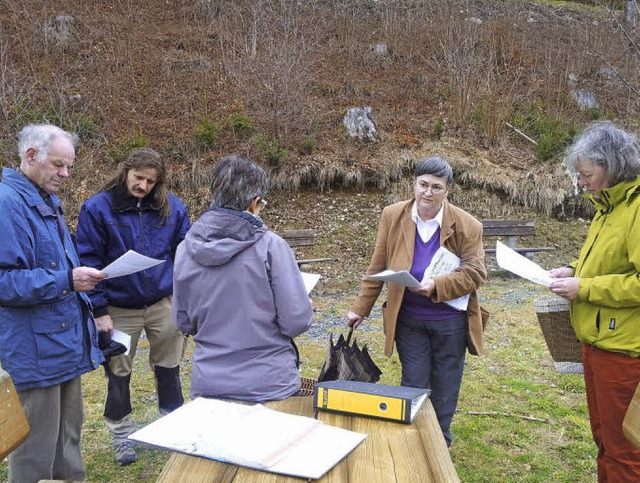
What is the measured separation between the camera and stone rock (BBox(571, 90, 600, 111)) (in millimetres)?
15148

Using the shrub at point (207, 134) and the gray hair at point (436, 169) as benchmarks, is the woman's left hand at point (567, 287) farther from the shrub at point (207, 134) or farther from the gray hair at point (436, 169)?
the shrub at point (207, 134)

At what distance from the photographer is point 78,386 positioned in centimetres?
298

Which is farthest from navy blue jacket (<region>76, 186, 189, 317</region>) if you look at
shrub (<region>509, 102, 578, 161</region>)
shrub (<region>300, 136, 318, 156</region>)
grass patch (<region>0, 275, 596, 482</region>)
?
shrub (<region>509, 102, 578, 161</region>)

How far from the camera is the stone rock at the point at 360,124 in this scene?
41.1 feet

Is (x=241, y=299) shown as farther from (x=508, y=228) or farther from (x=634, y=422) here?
(x=508, y=228)

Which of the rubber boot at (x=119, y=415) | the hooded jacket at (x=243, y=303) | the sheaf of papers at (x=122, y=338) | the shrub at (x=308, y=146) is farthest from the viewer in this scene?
the shrub at (x=308, y=146)

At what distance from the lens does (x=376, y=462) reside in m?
1.93

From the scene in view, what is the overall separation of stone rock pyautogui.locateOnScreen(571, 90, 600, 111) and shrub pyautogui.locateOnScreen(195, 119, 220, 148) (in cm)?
970

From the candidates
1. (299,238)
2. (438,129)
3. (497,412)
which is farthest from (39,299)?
(438,129)

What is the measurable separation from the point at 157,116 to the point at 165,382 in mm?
9569

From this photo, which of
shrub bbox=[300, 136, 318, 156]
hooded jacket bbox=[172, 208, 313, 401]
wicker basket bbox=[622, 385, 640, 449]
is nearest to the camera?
wicker basket bbox=[622, 385, 640, 449]

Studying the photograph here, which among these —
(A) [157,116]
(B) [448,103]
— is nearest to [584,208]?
(B) [448,103]

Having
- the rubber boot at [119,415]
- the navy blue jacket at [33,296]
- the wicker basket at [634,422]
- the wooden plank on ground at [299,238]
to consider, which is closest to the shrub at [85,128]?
the wooden plank on ground at [299,238]

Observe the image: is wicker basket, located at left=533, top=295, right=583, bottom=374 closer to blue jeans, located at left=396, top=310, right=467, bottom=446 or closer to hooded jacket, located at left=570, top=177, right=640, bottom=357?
hooded jacket, located at left=570, top=177, right=640, bottom=357
